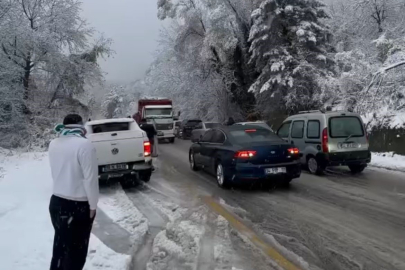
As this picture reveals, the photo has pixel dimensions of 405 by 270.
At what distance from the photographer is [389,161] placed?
1458cm

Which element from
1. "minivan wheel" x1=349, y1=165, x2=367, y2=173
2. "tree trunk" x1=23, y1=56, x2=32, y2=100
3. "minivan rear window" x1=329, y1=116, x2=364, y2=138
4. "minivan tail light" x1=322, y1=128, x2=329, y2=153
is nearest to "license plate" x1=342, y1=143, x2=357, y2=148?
"minivan rear window" x1=329, y1=116, x2=364, y2=138

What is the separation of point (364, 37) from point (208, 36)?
40.6ft

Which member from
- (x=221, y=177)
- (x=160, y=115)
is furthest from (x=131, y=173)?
(x=160, y=115)

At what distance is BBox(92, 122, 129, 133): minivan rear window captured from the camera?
1105 cm

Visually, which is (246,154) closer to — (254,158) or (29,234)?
(254,158)

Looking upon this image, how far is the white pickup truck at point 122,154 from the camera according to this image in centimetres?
993

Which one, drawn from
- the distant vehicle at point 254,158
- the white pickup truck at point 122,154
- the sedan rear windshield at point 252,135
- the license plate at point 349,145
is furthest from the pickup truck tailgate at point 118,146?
the license plate at point 349,145

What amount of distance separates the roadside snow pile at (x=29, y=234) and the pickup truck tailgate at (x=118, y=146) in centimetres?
156

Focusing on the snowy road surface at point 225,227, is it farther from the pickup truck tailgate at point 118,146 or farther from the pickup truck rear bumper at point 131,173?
the pickup truck tailgate at point 118,146

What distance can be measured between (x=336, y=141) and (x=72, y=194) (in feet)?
30.2

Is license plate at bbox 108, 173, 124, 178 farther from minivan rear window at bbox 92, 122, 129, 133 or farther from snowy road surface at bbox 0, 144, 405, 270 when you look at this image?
minivan rear window at bbox 92, 122, 129, 133

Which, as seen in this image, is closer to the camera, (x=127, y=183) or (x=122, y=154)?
(x=122, y=154)

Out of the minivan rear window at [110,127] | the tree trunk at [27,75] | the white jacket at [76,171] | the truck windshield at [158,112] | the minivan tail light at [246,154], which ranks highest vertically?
the tree trunk at [27,75]

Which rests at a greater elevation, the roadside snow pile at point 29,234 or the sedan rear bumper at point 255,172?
the sedan rear bumper at point 255,172
